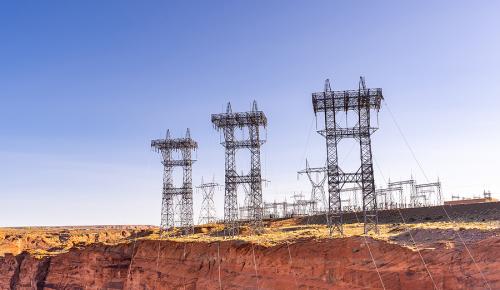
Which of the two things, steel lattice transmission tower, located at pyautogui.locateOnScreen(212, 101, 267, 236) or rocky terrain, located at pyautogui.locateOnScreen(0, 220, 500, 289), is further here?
steel lattice transmission tower, located at pyautogui.locateOnScreen(212, 101, 267, 236)

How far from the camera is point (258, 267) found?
31188mm

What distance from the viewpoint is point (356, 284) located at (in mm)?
25594

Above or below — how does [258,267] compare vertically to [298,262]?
below

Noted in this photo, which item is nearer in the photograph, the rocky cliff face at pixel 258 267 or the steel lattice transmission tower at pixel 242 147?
the rocky cliff face at pixel 258 267

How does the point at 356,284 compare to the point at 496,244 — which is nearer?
the point at 496,244

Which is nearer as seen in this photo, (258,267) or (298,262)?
(298,262)

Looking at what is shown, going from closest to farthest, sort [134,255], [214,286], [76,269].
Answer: [214,286], [134,255], [76,269]

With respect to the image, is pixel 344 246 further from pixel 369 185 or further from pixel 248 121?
pixel 248 121

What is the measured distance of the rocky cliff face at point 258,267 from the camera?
22609mm

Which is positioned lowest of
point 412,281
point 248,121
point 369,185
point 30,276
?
point 30,276

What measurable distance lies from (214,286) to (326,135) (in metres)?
14.0

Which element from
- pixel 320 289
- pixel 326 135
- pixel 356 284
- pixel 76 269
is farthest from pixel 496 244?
pixel 76 269

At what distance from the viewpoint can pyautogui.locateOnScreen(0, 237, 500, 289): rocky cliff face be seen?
22.6 meters

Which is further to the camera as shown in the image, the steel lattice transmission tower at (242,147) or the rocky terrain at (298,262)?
the steel lattice transmission tower at (242,147)
